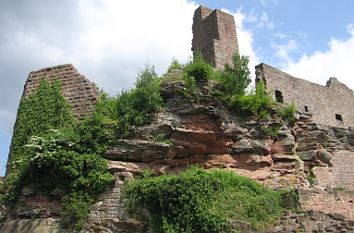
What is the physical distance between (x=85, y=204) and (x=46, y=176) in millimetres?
1356

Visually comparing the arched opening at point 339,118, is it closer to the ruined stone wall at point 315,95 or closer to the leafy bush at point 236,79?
the ruined stone wall at point 315,95

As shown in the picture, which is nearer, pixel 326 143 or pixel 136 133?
pixel 136 133

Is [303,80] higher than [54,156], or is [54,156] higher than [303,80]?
[303,80]

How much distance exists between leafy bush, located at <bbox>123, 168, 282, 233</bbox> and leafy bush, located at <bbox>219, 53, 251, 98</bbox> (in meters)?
3.45

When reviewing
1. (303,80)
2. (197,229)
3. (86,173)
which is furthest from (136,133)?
(303,80)

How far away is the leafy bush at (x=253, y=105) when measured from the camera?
537 inches

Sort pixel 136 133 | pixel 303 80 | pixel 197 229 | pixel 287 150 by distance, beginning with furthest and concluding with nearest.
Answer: pixel 303 80, pixel 287 150, pixel 136 133, pixel 197 229


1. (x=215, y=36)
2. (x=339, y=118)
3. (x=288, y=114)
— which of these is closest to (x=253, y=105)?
(x=288, y=114)

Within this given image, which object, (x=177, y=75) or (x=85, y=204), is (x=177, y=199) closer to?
(x=85, y=204)

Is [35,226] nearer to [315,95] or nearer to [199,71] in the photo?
[199,71]

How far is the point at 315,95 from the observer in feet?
73.6

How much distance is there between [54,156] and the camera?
1148cm

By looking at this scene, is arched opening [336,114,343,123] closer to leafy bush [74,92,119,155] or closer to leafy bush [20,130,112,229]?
leafy bush [74,92,119,155]

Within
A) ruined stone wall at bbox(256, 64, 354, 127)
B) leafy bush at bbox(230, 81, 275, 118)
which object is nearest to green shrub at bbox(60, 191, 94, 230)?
leafy bush at bbox(230, 81, 275, 118)
